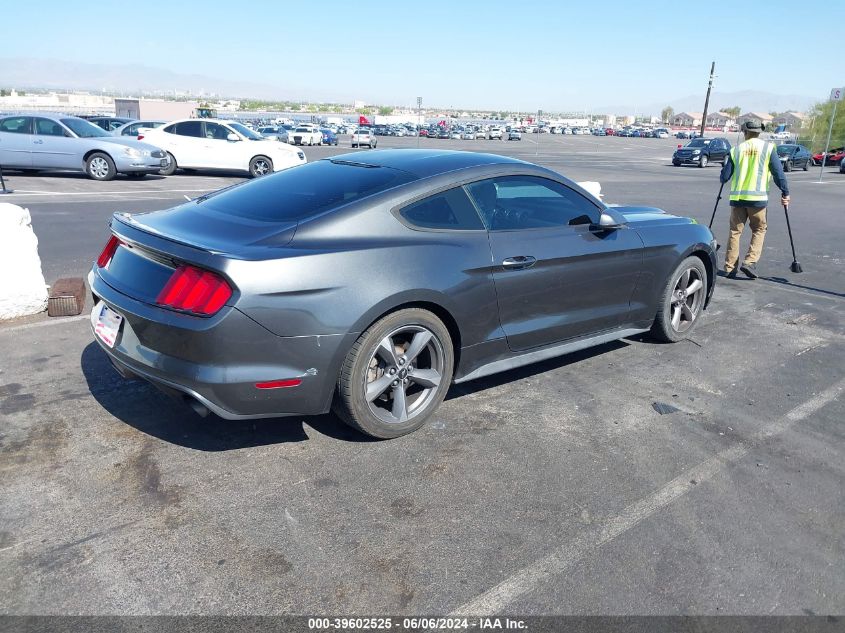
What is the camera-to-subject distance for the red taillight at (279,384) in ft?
11.5

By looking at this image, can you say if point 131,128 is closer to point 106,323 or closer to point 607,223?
point 106,323

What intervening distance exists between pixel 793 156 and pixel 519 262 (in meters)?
34.1

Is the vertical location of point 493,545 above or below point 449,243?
below

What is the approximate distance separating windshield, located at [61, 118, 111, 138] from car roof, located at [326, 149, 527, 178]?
49.2 feet

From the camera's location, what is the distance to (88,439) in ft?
12.9

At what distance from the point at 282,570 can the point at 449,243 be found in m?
2.01

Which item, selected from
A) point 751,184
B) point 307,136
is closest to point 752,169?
point 751,184

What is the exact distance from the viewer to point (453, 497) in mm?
3490

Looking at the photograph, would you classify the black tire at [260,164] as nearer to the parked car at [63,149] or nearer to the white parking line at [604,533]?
the parked car at [63,149]

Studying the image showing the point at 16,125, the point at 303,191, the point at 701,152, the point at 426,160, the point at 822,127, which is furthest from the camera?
the point at 822,127

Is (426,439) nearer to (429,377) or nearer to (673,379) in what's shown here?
(429,377)

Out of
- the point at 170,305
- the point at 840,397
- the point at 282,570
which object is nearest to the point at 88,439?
the point at 170,305

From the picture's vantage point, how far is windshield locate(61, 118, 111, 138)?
17.4 m

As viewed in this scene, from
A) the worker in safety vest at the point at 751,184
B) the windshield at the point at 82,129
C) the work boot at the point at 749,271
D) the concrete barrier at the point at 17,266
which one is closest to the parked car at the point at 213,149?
the windshield at the point at 82,129
